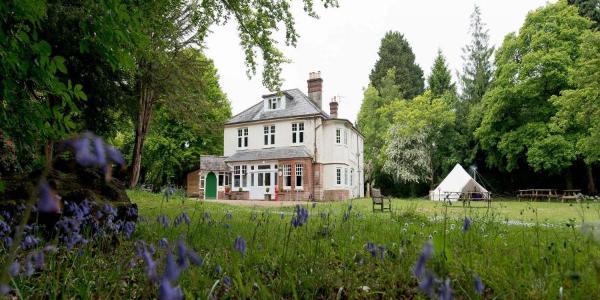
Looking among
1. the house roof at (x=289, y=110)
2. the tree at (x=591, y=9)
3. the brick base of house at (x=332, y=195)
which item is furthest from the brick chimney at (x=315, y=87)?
the tree at (x=591, y=9)

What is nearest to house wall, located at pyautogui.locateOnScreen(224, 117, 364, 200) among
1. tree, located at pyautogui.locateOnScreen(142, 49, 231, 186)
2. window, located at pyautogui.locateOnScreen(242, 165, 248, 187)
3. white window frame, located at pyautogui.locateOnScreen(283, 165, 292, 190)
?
white window frame, located at pyautogui.locateOnScreen(283, 165, 292, 190)

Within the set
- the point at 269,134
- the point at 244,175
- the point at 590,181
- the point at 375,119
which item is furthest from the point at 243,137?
the point at 590,181

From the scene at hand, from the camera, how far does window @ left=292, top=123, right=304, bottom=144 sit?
3334cm

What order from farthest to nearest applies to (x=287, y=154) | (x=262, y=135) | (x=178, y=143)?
(x=178, y=143), (x=262, y=135), (x=287, y=154)

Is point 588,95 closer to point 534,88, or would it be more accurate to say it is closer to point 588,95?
point 588,95

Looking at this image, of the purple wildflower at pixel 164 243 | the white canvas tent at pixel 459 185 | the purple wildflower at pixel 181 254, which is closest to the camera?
the purple wildflower at pixel 181 254

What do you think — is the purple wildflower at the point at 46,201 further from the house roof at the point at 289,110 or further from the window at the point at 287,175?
the window at the point at 287,175

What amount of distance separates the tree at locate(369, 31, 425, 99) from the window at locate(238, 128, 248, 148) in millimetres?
25269

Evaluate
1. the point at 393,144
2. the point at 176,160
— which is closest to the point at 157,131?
the point at 176,160

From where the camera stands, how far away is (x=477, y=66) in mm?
45781

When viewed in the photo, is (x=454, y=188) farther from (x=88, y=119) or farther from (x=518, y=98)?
(x=88, y=119)

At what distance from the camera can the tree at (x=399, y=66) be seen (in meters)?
54.2

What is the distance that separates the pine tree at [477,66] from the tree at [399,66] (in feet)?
27.9

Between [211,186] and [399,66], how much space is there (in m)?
34.4
